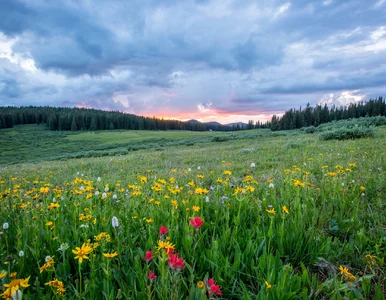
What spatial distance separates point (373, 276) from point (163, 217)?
86.0 inches

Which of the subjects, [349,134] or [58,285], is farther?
[349,134]

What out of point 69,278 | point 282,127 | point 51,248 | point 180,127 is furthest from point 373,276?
point 180,127

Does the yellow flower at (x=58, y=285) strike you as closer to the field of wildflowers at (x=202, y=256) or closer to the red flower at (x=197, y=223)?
the field of wildflowers at (x=202, y=256)

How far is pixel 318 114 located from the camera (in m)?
90.2

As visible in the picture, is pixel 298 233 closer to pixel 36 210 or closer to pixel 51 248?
pixel 51 248

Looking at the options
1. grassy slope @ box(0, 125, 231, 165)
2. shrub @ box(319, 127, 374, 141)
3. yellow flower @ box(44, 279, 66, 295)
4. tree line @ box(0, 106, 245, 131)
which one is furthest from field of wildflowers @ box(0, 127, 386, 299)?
tree line @ box(0, 106, 245, 131)

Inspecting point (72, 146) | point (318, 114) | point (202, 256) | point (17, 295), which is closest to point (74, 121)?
point (72, 146)

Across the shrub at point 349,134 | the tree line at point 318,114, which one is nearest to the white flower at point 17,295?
the shrub at point 349,134

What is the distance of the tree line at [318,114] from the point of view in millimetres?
88125

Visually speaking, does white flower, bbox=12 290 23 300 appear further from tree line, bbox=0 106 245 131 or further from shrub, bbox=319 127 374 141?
tree line, bbox=0 106 245 131

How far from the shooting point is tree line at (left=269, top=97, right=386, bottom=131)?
289 ft

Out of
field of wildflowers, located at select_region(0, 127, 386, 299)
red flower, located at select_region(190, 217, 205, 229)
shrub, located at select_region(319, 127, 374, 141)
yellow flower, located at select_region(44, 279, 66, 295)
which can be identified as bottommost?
field of wildflowers, located at select_region(0, 127, 386, 299)

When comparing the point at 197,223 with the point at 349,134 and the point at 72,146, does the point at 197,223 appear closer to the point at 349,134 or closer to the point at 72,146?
the point at 349,134

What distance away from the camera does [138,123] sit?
143625 mm
